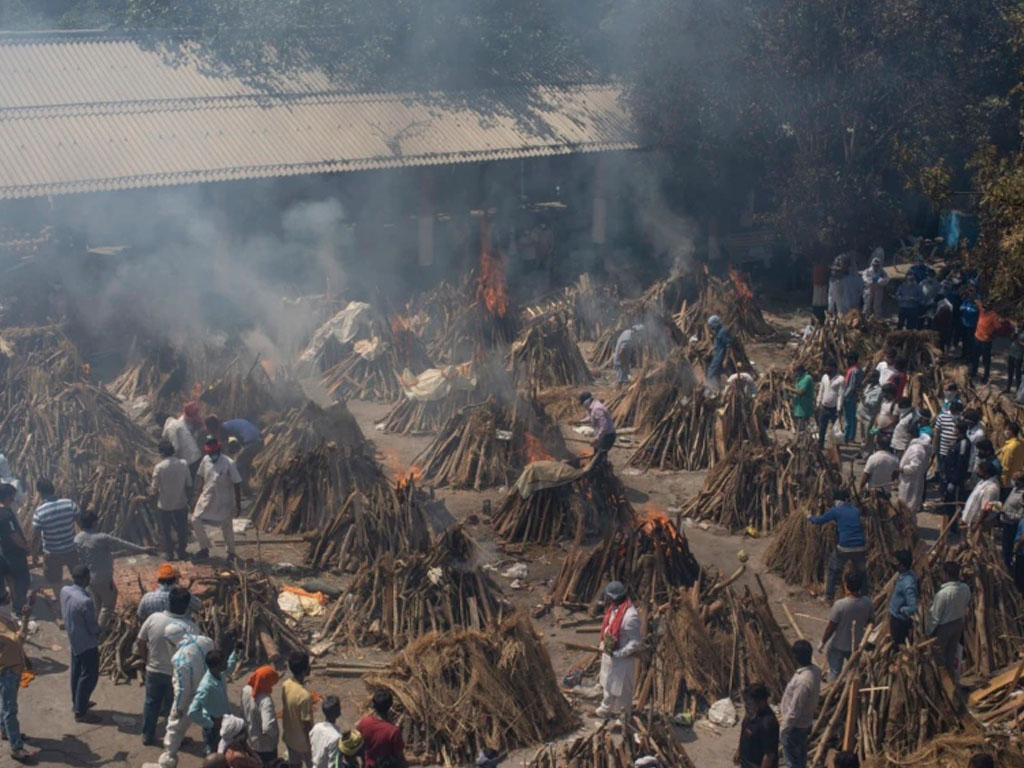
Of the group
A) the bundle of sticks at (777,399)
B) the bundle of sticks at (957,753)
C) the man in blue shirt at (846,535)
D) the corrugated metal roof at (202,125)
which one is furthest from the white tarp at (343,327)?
the bundle of sticks at (957,753)

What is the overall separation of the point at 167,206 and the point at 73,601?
15.5 metres

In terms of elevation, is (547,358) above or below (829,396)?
below

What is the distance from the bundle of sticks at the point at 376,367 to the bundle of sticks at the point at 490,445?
129 inches

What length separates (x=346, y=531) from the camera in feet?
46.0

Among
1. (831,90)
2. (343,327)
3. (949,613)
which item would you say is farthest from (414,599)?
(831,90)

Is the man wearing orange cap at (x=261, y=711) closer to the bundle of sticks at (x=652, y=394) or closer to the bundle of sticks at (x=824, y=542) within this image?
the bundle of sticks at (x=824, y=542)

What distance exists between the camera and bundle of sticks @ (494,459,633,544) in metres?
14.6

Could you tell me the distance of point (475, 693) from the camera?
1032 centimetres

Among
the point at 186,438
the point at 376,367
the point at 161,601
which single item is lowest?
the point at 161,601

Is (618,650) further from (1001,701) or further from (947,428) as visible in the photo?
(947,428)

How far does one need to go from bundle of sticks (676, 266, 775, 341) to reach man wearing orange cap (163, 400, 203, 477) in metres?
10.2

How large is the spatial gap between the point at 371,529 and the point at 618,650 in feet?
13.8

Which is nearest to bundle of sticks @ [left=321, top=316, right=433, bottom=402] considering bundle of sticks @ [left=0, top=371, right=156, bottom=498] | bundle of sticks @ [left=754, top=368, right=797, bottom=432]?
bundle of sticks @ [left=0, top=371, right=156, bottom=498]

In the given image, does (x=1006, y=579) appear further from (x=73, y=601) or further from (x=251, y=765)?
(x=73, y=601)
